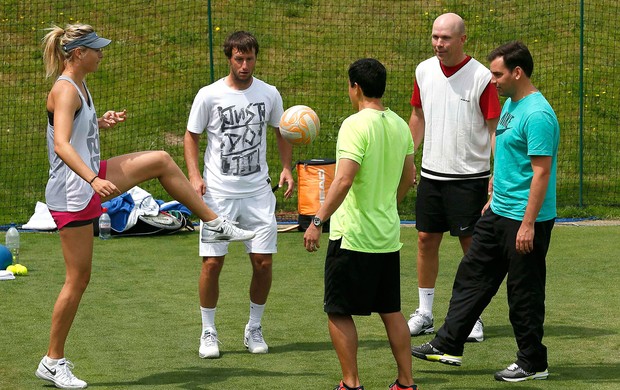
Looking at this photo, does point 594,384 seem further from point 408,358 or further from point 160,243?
point 160,243

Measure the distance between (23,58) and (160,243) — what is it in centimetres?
653

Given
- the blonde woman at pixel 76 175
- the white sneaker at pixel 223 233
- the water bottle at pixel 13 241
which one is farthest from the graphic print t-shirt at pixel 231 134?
the water bottle at pixel 13 241

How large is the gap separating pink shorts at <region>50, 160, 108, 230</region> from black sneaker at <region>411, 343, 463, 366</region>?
82.5 inches

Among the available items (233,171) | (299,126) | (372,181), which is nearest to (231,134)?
(233,171)

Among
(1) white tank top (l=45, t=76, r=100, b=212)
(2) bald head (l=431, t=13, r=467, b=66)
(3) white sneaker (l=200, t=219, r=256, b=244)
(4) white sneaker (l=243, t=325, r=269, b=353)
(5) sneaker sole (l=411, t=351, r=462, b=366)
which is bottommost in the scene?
(4) white sneaker (l=243, t=325, r=269, b=353)

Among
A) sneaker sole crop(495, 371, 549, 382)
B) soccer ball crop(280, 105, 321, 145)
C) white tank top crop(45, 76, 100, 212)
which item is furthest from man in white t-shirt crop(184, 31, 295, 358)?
sneaker sole crop(495, 371, 549, 382)

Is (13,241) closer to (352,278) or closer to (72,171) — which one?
(72,171)

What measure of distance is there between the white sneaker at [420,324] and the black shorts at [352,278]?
177 centimetres

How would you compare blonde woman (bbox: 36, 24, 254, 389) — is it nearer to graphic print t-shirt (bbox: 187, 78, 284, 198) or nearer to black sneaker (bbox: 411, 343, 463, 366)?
graphic print t-shirt (bbox: 187, 78, 284, 198)

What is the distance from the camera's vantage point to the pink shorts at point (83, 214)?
6.38m

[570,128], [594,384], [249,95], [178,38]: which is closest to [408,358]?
[594,384]

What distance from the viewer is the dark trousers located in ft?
21.6

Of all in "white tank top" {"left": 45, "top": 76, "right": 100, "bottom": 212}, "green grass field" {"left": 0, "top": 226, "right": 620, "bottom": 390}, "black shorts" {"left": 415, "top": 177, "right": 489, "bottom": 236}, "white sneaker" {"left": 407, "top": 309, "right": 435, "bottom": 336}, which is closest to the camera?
"white tank top" {"left": 45, "top": 76, "right": 100, "bottom": 212}

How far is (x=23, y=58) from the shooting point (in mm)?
16891
